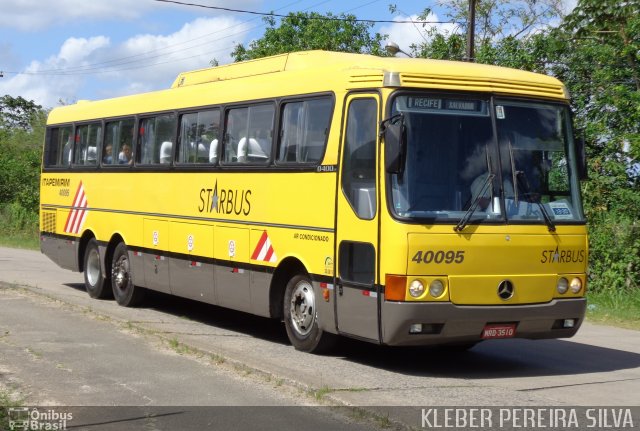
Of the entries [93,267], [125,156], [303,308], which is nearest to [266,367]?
[303,308]

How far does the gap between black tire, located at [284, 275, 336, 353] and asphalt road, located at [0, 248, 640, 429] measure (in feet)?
0.49

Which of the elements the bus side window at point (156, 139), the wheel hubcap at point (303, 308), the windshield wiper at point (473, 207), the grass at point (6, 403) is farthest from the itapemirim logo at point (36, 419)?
the bus side window at point (156, 139)

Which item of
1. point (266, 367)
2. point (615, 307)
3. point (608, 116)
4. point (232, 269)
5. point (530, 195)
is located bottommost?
point (266, 367)

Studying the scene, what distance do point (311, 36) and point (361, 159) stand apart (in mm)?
33608

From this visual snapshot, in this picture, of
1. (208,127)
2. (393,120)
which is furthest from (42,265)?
(393,120)

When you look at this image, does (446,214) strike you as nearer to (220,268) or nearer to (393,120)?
(393,120)

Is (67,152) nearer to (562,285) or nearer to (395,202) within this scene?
(395,202)

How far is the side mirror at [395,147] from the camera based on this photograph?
33.1 ft

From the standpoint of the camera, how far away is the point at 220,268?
44.8ft

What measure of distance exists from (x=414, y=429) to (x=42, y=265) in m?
18.7

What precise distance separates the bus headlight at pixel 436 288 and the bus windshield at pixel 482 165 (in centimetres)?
60

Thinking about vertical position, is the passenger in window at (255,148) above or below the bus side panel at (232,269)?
above

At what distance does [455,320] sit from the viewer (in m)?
10.3

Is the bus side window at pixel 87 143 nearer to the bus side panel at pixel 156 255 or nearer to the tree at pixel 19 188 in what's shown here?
the bus side panel at pixel 156 255
